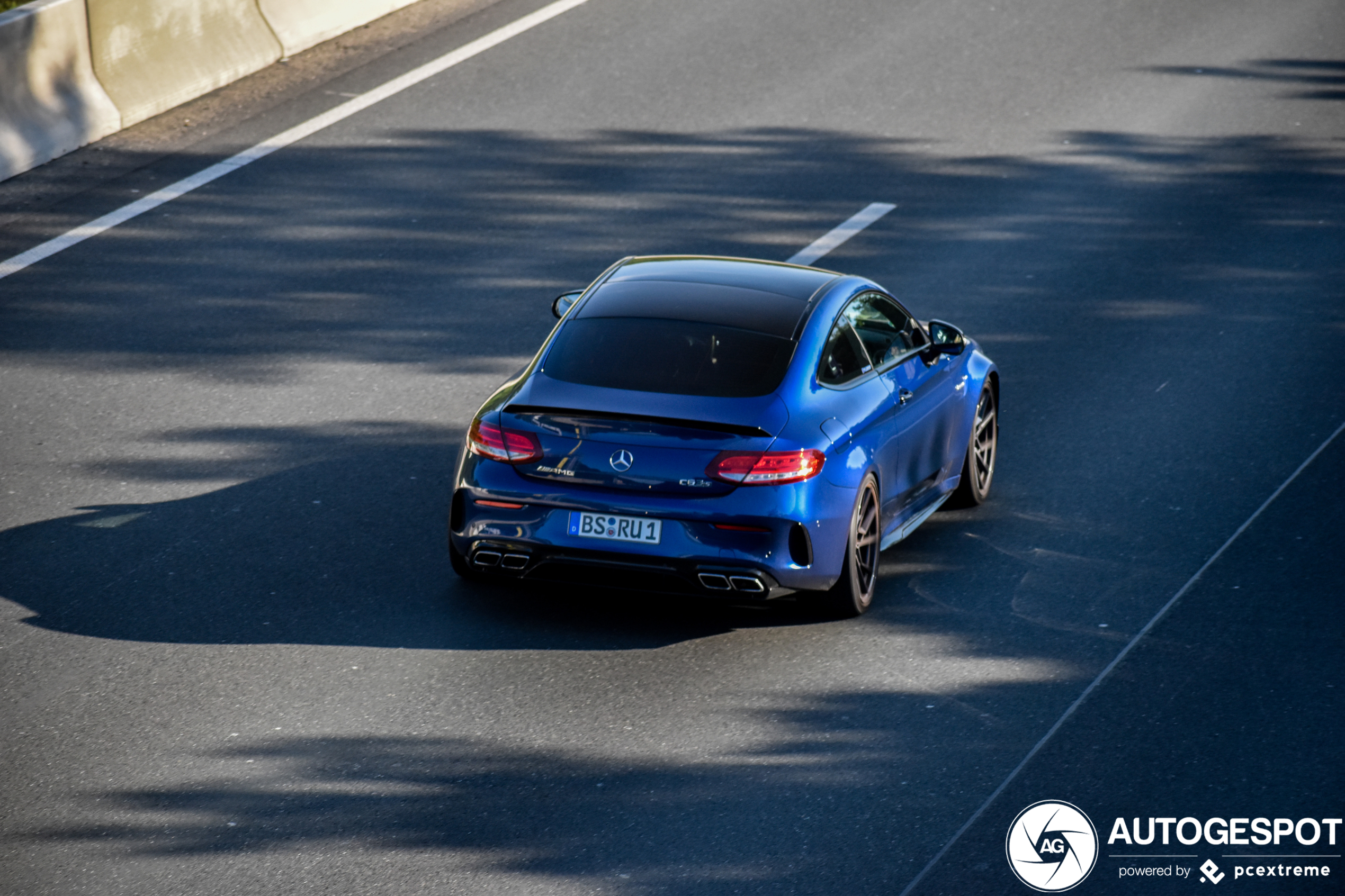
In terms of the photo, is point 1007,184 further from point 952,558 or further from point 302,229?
point 952,558

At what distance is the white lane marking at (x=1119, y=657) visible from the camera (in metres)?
6.46

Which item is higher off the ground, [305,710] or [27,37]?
[27,37]

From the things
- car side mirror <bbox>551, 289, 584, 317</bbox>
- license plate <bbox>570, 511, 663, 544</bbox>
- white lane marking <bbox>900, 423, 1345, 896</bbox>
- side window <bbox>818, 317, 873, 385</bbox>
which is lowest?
white lane marking <bbox>900, 423, 1345, 896</bbox>

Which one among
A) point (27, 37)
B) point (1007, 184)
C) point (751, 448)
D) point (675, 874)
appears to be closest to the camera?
point (675, 874)

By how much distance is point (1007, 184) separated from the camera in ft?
50.2

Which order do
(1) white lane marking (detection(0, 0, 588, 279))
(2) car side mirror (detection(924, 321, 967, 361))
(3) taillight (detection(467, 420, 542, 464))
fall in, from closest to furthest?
(3) taillight (detection(467, 420, 542, 464)) → (2) car side mirror (detection(924, 321, 967, 361)) → (1) white lane marking (detection(0, 0, 588, 279))

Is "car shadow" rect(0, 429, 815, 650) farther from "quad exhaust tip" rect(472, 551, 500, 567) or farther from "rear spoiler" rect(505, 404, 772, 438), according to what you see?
"rear spoiler" rect(505, 404, 772, 438)

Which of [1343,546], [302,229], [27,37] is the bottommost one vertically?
[1343,546]

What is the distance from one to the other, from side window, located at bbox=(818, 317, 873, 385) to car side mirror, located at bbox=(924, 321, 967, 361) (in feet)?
2.11

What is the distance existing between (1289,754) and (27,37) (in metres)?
11.1

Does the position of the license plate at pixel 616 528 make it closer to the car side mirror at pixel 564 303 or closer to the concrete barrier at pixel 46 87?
the car side mirror at pixel 564 303

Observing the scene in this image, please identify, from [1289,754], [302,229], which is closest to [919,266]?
[302,229]

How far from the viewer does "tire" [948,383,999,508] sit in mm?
9852

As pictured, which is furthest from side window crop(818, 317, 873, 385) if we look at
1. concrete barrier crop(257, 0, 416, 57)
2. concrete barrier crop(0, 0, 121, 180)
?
concrete barrier crop(257, 0, 416, 57)
